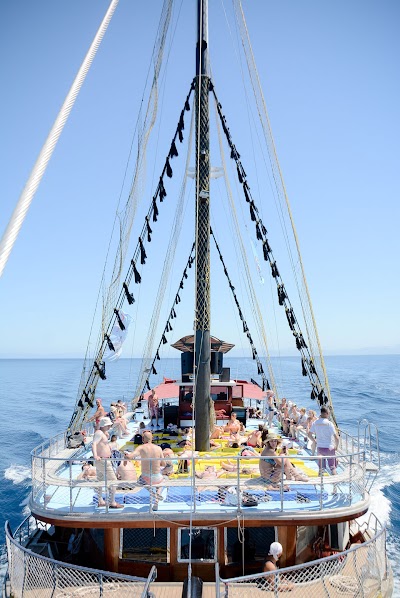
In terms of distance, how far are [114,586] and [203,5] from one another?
1605 cm

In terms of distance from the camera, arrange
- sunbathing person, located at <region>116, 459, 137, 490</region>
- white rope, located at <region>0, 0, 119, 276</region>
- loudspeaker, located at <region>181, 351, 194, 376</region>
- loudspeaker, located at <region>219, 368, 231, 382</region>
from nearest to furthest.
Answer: white rope, located at <region>0, 0, 119, 276</region> → sunbathing person, located at <region>116, 459, 137, 490</region> → loudspeaker, located at <region>219, 368, 231, 382</region> → loudspeaker, located at <region>181, 351, 194, 376</region>

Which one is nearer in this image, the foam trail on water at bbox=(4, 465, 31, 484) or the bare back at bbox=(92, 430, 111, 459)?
the bare back at bbox=(92, 430, 111, 459)

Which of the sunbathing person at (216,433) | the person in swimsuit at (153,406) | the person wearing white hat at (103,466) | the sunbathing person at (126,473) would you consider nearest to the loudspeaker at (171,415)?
the person in swimsuit at (153,406)

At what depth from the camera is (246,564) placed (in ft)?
32.5

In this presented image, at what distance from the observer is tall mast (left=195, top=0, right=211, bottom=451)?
1305 centimetres

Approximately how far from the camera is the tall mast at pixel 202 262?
1305 cm

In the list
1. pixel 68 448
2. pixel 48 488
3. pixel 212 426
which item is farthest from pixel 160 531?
pixel 68 448

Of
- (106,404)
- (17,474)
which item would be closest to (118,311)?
(17,474)

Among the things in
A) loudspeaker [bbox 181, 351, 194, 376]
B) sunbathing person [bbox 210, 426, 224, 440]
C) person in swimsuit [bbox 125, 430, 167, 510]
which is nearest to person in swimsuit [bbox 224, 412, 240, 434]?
sunbathing person [bbox 210, 426, 224, 440]

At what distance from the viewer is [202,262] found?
44.1 ft

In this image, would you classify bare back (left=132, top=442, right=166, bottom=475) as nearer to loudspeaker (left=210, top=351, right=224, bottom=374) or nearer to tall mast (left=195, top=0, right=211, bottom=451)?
tall mast (left=195, top=0, right=211, bottom=451)

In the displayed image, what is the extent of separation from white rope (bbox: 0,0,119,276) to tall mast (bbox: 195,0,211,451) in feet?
25.4

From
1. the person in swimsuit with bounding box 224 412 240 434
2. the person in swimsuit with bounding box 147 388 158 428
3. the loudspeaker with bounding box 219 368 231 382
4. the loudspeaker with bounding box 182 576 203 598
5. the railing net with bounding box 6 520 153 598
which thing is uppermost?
the loudspeaker with bounding box 219 368 231 382

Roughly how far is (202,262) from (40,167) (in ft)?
30.6
